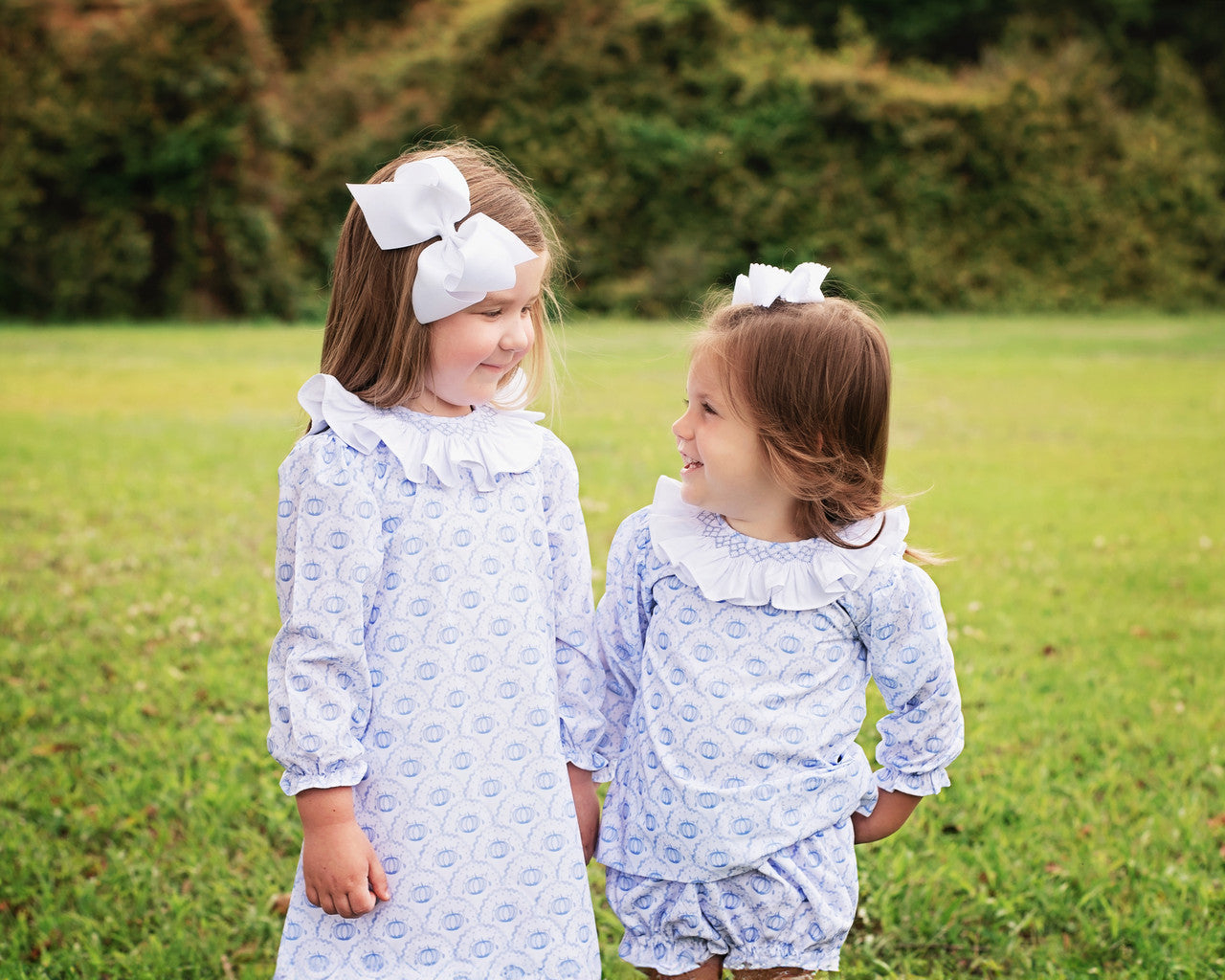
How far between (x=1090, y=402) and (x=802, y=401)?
944 centimetres

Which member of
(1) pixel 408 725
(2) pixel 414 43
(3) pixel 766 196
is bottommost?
(1) pixel 408 725

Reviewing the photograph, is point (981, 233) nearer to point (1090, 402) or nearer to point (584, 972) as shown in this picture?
point (1090, 402)

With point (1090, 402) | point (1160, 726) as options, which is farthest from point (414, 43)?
point (1160, 726)

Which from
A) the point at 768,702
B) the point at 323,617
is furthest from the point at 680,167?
the point at 323,617

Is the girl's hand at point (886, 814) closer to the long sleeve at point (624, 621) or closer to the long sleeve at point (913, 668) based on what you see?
the long sleeve at point (913, 668)

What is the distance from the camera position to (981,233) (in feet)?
70.5

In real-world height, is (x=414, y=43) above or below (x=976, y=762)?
above

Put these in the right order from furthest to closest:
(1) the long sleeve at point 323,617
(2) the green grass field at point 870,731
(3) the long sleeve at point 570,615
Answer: (2) the green grass field at point 870,731 → (3) the long sleeve at point 570,615 → (1) the long sleeve at point 323,617

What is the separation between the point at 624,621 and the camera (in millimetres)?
1946

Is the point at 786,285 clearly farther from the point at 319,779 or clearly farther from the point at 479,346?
the point at 319,779

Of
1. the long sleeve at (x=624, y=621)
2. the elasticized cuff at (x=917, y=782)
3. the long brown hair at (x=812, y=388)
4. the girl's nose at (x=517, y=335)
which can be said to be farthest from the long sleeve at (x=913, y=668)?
the girl's nose at (x=517, y=335)

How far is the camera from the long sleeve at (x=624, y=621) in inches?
75.9

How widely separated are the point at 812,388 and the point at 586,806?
793mm

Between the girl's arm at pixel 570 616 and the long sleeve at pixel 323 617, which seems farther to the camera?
the girl's arm at pixel 570 616
